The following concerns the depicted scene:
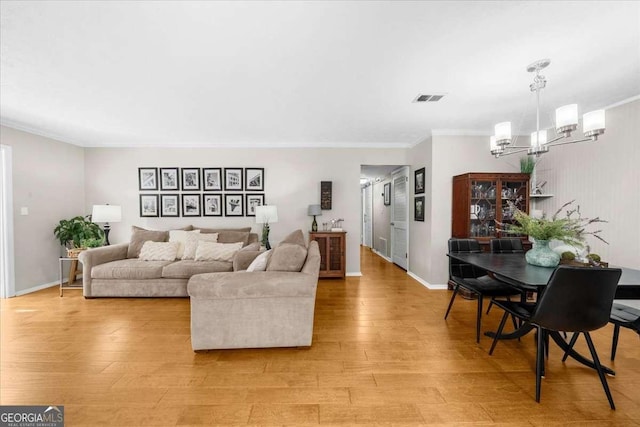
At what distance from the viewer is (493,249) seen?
125 inches

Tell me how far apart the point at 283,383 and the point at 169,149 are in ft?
14.9

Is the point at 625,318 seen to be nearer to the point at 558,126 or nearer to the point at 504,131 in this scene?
the point at 558,126

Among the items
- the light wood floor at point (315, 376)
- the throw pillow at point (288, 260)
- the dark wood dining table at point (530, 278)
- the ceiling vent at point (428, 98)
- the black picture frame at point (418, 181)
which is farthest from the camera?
the black picture frame at point (418, 181)

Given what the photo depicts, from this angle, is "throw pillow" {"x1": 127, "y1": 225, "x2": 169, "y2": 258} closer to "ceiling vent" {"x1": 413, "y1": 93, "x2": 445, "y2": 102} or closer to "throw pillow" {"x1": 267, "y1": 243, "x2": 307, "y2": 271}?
"throw pillow" {"x1": 267, "y1": 243, "x2": 307, "y2": 271}

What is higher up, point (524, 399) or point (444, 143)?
point (444, 143)

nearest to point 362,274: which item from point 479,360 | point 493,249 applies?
point 493,249

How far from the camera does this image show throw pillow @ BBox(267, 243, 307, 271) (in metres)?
2.41

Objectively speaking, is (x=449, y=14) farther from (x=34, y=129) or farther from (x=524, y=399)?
(x=34, y=129)

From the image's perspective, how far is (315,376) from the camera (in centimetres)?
197

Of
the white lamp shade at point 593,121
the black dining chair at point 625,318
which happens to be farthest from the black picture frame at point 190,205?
the black dining chair at point 625,318

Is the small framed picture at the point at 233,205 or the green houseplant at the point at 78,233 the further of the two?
the small framed picture at the point at 233,205

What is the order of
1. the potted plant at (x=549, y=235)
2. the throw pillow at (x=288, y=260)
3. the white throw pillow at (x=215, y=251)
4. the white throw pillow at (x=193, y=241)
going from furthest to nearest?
the white throw pillow at (x=193, y=241)
the white throw pillow at (x=215, y=251)
the throw pillow at (x=288, y=260)
the potted plant at (x=549, y=235)

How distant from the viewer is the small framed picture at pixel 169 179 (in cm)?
486

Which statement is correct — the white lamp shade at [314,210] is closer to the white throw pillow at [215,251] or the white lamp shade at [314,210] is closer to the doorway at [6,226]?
the white throw pillow at [215,251]
